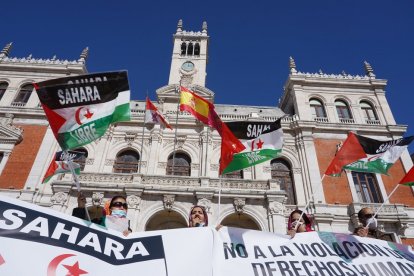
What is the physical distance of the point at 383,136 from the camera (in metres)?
20.4

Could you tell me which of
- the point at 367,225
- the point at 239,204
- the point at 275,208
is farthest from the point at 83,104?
the point at 275,208

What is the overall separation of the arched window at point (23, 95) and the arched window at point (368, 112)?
26.4m

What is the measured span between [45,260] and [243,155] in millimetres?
6509

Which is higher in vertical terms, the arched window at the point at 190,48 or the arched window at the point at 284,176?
the arched window at the point at 190,48

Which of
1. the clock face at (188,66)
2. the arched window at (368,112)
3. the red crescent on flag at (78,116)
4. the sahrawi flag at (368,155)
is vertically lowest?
the red crescent on flag at (78,116)

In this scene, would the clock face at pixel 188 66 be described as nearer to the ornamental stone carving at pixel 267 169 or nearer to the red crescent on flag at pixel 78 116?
the ornamental stone carving at pixel 267 169

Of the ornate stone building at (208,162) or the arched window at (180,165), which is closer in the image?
the ornate stone building at (208,162)

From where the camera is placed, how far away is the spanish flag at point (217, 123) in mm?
9047

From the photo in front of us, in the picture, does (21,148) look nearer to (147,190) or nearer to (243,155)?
(147,190)

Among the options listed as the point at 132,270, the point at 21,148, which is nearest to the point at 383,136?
the point at 132,270

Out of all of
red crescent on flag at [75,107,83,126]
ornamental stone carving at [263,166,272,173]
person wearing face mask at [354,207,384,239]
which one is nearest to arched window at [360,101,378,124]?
ornamental stone carving at [263,166,272,173]

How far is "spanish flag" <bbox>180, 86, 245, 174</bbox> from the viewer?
905 centimetres

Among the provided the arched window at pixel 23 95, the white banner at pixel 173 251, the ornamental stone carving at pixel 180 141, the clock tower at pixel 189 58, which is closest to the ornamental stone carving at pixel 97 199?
the ornamental stone carving at pixel 180 141

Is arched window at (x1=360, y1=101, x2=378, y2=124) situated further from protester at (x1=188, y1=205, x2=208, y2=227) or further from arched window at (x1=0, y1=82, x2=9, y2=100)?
arched window at (x1=0, y1=82, x2=9, y2=100)
